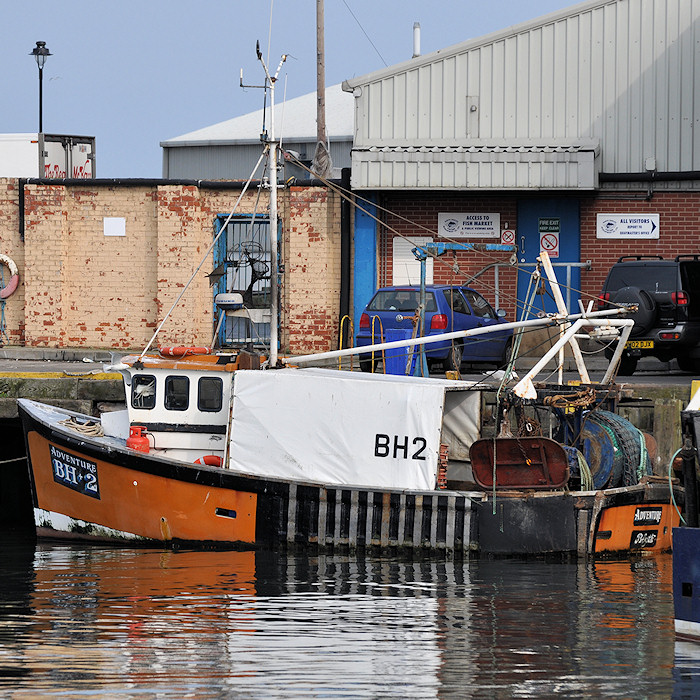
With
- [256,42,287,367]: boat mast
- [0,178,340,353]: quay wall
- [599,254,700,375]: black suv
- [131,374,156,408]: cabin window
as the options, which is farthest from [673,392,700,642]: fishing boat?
[0,178,340,353]: quay wall

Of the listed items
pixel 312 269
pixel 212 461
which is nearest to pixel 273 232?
pixel 212 461

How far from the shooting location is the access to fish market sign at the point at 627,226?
25594 mm

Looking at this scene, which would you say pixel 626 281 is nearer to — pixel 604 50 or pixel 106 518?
pixel 604 50

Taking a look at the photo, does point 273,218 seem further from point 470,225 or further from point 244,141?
point 244,141

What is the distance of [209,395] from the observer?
15.8 metres

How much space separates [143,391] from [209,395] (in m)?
0.83

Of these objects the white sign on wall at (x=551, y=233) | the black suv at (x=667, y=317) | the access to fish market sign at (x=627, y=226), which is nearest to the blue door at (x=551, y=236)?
the white sign on wall at (x=551, y=233)

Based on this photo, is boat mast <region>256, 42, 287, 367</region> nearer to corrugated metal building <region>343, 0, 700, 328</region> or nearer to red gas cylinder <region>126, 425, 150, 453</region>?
red gas cylinder <region>126, 425, 150, 453</region>

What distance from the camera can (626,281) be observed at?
2139cm

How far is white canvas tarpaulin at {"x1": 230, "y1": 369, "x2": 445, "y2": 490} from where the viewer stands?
1481 cm

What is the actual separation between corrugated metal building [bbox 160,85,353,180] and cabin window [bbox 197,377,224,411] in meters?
25.0

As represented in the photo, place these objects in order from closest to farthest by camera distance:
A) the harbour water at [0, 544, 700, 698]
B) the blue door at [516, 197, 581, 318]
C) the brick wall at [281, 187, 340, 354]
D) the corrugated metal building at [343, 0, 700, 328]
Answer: the harbour water at [0, 544, 700, 698], the corrugated metal building at [343, 0, 700, 328], the blue door at [516, 197, 581, 318], the brick wall at [281, 187, 340, 354]

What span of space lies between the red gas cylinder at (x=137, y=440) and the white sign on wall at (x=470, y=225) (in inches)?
461

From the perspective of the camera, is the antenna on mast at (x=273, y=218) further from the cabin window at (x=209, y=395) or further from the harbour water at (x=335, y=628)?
the harbour water at (x=335, y=628)
